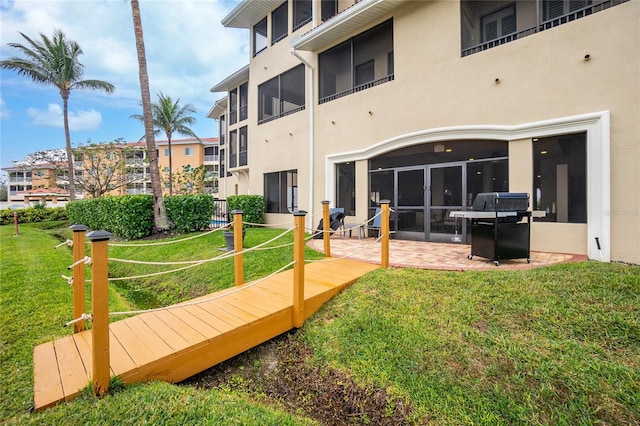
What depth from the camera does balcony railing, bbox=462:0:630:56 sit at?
5.41m

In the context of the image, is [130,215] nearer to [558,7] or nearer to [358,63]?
[358,63]

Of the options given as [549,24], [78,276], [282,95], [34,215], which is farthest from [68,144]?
[549,24]

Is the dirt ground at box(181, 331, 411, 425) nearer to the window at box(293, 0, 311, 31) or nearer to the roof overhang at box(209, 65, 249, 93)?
the window at box(293, 0, 311, 31)

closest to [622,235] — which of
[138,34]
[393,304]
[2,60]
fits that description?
[393,304]

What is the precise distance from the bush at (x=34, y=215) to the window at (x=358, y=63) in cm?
2156

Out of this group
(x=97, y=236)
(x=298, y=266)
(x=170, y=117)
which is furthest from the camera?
(x=170, y=117)

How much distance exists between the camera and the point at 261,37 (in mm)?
13477

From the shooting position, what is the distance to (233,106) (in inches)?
750

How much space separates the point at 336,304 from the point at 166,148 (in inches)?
1656

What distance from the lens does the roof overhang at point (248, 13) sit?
12116mm

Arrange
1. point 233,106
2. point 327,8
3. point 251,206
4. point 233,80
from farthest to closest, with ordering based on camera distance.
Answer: point 233,106
point 233,80
point 251,206
point 327,8

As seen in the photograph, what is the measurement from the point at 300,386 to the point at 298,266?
4.14 feet

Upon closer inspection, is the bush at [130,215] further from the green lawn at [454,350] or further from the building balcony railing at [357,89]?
the building balcony railing at [357,89]

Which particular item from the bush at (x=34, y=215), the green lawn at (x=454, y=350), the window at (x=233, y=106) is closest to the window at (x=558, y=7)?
the green lawn at (x=454, y=350)
